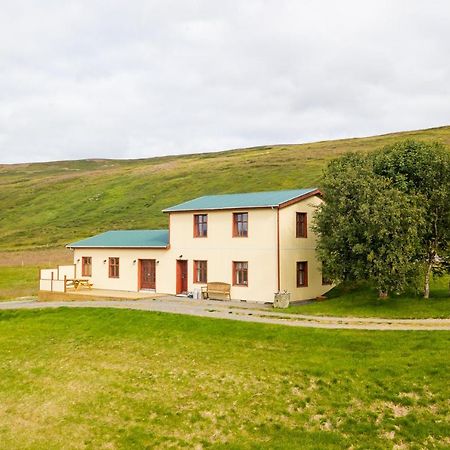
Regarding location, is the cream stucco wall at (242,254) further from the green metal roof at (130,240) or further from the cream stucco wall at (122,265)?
the green metal roof at (130,240)

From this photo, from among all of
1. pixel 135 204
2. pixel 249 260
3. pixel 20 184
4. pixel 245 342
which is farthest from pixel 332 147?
pixel 245 342

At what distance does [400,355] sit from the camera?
20641mm

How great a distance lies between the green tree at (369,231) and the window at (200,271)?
1063 cm

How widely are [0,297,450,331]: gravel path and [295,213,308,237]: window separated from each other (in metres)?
7.07

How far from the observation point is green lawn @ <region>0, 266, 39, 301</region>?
163 feet

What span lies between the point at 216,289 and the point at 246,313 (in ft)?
28.2

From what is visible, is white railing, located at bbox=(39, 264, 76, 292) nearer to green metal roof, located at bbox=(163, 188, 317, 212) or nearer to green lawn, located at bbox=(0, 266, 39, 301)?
green lawn, located at bbox=(0, 266, 39, 301)

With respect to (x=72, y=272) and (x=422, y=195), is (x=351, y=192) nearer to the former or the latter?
(x=422, y=195)

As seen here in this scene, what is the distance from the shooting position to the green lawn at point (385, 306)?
94.6 ft

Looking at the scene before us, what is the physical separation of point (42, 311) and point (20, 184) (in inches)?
6038

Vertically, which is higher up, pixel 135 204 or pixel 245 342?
pixel 135 204

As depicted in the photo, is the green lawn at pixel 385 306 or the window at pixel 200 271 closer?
the green lawn at pixel 385 306

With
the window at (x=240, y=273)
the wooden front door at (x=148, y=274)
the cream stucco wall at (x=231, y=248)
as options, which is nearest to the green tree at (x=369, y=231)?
the cream stucco wall at (x=231, y=248)

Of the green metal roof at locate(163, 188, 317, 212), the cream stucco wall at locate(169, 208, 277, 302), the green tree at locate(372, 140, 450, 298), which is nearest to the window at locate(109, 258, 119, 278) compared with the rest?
the cream stucco wall at locate(169, 208, 277, 302)
